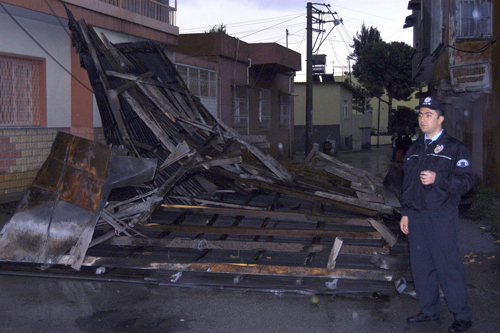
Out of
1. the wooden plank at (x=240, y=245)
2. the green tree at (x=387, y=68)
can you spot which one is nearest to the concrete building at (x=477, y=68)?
the wooden plank at (x=240, y=245)

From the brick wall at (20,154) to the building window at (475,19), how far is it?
927 centimetres

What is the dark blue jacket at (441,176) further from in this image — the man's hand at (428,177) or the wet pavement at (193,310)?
the wet pavement at (193,310)

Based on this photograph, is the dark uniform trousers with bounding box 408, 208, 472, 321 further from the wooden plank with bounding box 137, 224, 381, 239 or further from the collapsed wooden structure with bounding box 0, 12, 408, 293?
the wooden plank with bounding box 137, 224, 381, 239

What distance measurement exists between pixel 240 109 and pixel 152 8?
275 inches

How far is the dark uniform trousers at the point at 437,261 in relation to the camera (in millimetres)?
3732

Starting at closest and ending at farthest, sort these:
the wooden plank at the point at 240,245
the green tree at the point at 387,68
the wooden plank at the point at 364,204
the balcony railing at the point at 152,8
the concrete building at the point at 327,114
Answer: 1. the wooden plank at the point at 240,245
2. the wooden plank at the point at 364,204
3. the balcony railing at the point at 152,8
4. the concrete building at the point at 327,114
5. the green tree at the point at 387,68

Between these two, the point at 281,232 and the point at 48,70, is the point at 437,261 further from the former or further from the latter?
the point at 48,70

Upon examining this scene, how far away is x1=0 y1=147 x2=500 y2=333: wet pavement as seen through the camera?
3893 millimetres

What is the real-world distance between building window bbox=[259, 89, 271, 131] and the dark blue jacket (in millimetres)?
18341

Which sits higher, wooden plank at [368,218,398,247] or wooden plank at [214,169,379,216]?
wooden plank at [214,169,379,216]

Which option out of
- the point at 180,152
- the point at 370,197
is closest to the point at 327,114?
the point at 370,197

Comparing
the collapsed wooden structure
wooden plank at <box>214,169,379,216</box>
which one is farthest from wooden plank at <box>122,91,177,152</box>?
wooden plank at <box>214,169,379,216</box>

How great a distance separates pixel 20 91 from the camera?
977 centimetres

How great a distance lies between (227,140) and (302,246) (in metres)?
3.16
